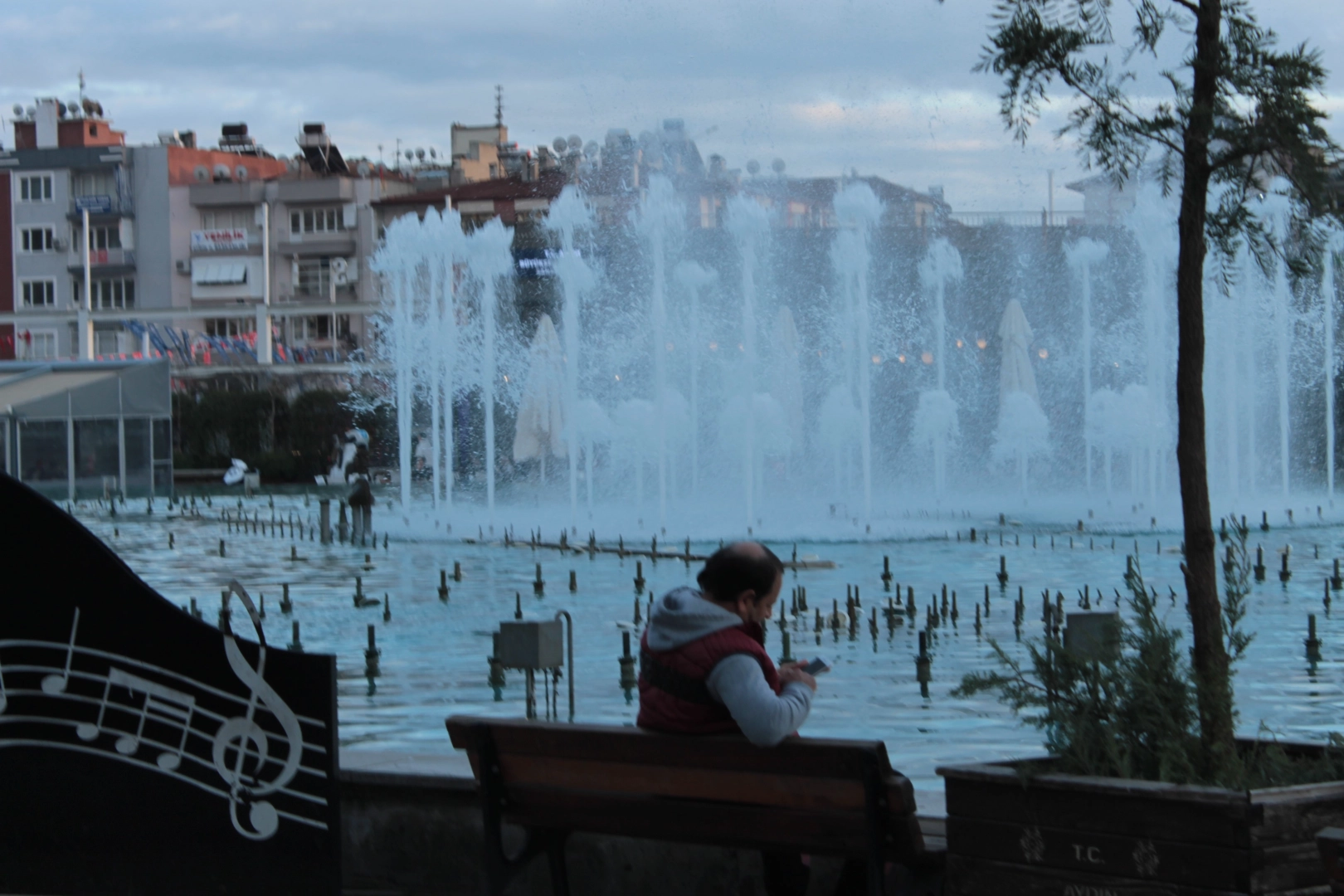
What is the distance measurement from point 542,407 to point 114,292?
47731 mm

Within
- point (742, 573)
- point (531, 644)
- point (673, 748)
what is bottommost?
point (531, 644)

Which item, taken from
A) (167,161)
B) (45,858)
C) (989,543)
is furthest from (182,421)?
(45,858)

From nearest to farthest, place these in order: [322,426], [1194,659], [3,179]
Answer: [1194,659]
[322,426]
[3,179]

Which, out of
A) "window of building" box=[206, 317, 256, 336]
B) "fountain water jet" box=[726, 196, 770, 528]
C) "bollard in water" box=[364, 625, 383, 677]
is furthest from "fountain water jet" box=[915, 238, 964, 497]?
"window of building" box=[206, 317, 256, 336]

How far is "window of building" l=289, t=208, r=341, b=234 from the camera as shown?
7700 cm

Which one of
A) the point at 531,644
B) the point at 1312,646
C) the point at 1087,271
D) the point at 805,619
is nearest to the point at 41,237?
the point at 1087,271

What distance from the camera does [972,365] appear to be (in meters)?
53.9

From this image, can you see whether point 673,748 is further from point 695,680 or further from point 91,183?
point 91,183

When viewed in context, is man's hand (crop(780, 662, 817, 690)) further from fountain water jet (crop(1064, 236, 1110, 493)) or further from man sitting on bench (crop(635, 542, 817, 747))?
fountain water jet (crop(1064, 236, 1110, 493))

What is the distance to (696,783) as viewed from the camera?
14.2 feet

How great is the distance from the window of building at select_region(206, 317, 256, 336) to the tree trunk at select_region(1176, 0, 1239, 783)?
242ft

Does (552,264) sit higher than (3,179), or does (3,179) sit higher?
(3,179)

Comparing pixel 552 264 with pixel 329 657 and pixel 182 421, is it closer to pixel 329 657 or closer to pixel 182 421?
pixel 182 421

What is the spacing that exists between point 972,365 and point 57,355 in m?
41.8
